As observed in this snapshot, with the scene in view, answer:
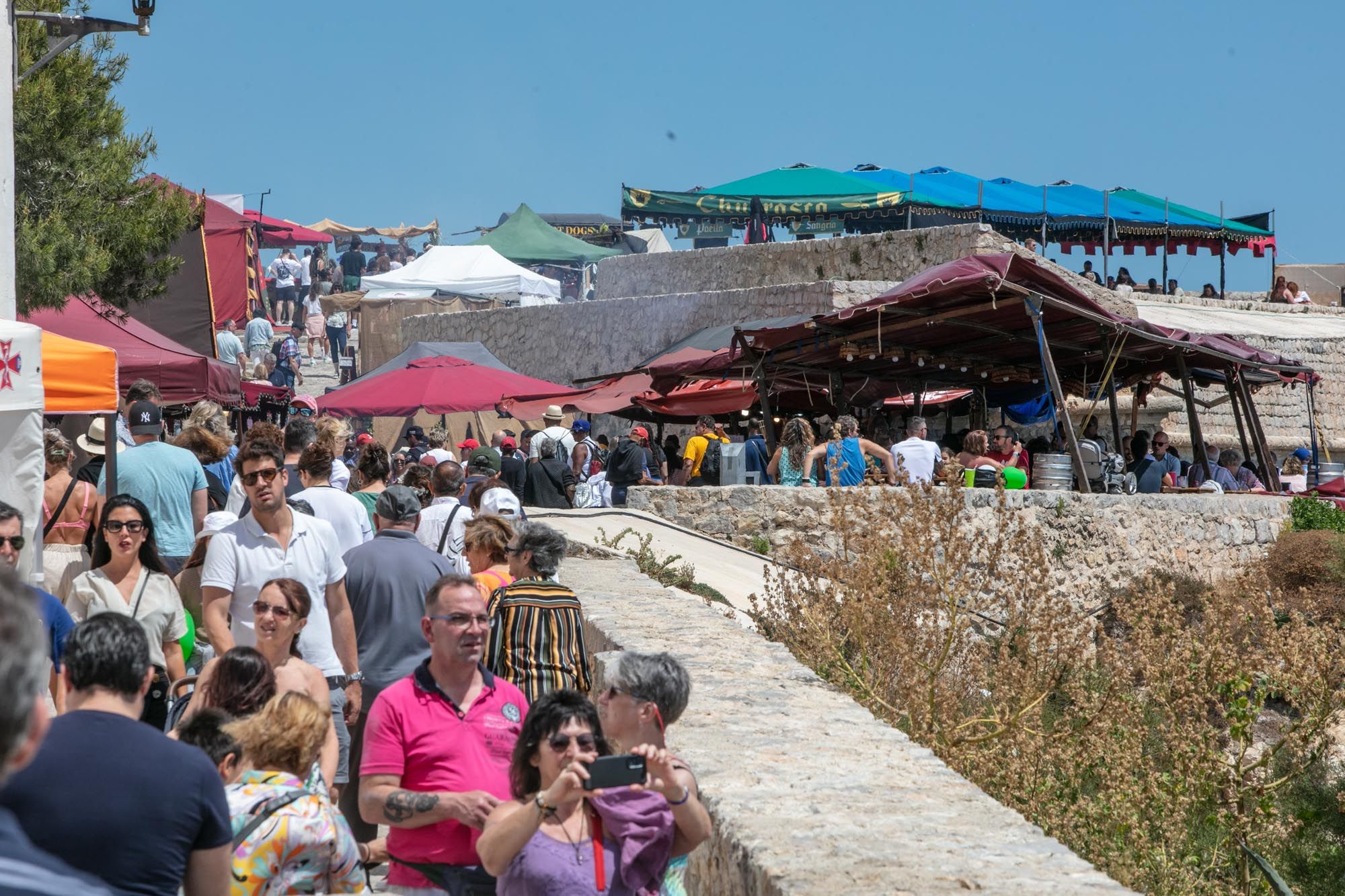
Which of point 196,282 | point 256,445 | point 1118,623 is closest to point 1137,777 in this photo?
point 256,445

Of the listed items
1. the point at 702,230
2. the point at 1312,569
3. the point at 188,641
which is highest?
the point at 702,230

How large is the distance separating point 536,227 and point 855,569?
30541 millimetres

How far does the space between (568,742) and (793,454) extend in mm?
10927

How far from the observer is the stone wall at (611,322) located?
851 inches

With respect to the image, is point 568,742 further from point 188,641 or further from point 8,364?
point 8,364

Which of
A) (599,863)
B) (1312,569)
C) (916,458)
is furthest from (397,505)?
(1312,569)

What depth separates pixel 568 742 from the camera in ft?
11.0

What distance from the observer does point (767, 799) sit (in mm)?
3992

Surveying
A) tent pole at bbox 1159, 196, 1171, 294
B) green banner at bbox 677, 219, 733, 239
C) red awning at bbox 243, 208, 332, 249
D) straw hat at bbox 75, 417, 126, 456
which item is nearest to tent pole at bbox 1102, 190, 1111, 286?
tent pole at bbox 1159, 196, 1171, 294

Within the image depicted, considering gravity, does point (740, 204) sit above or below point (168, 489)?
above

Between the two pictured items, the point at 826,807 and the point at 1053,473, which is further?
the point at 1053,473

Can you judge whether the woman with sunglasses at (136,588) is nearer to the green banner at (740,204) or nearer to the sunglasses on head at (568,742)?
the sunglasses on head at (568,742)

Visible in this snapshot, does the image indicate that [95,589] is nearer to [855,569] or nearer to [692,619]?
[692,619]

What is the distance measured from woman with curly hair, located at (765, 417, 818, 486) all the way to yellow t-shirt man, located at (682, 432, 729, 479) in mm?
→ 1667
